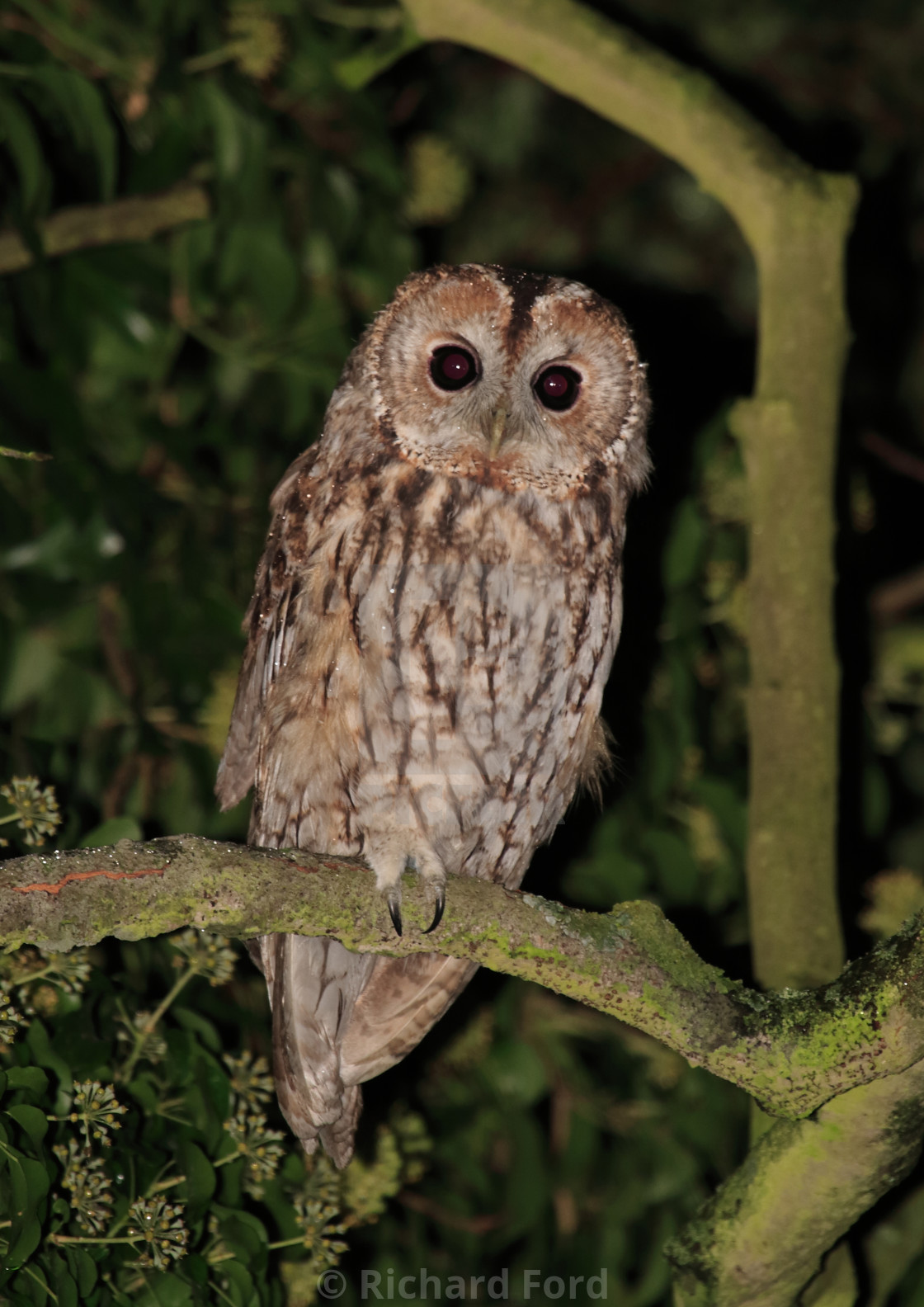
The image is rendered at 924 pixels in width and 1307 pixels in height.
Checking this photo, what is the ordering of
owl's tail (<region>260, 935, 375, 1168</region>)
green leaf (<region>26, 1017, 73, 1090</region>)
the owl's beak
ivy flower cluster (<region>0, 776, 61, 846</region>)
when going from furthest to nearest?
1. owl's tail (<region>260, 935, 375, 1168</region>)
2. the owl's beak
3. green leaf (<region>26, 1017, 73, 1090</region>)
4. ivy flower cluster (<region>0, 776, 61, 846</region>)

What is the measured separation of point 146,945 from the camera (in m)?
1.71

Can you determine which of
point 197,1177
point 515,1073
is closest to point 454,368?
point 197,1177

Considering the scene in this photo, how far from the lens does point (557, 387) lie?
61.2 inches

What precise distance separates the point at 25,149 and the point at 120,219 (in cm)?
41

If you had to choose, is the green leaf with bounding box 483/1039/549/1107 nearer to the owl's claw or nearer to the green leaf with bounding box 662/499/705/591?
the green leaf with bounding box 662/499/705/591

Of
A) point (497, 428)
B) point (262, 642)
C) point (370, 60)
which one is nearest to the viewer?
point (497, 428)

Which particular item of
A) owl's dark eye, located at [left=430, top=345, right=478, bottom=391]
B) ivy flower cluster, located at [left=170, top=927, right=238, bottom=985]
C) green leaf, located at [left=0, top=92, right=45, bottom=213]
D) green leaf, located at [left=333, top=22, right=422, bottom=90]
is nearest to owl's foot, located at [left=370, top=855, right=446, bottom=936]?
ivy flower cluster, located at [left=170, top=927, right=238, bottom=985]

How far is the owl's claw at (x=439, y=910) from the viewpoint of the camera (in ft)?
4.30

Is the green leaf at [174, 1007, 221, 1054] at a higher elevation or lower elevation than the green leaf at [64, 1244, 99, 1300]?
higher

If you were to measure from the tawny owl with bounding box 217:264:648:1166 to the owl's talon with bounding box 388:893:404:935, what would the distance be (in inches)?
2.1

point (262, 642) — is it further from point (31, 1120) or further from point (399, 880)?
point (31, 1120)

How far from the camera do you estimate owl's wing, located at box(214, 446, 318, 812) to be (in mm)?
1624

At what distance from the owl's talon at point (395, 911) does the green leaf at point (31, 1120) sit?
0.37 meters

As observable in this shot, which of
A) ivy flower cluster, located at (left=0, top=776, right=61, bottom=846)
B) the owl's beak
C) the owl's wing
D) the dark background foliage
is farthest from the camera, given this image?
the dark background foliage
